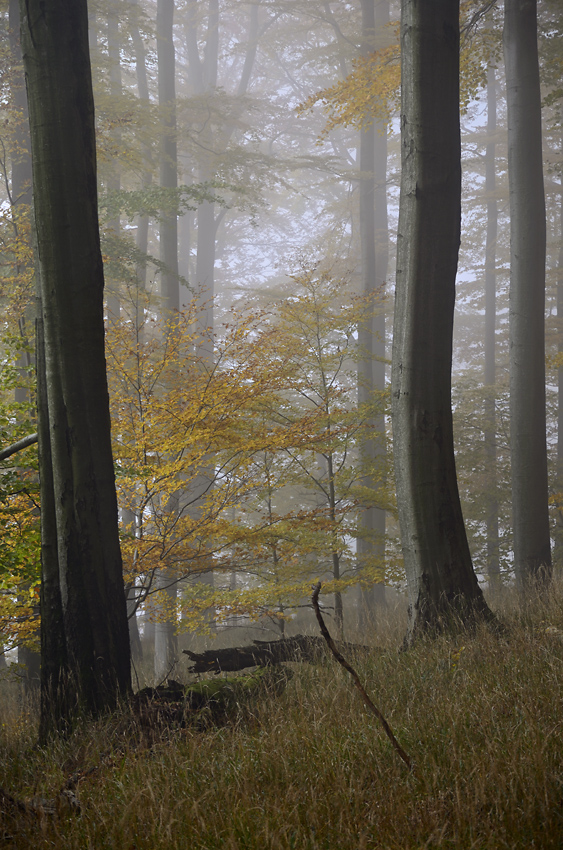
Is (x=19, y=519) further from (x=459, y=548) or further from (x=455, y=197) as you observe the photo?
(x=455, y=197)

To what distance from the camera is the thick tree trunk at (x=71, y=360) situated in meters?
4.02

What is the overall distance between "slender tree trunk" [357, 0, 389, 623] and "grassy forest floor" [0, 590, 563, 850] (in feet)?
20.8

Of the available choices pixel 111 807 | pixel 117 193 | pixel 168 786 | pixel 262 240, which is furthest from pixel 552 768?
pixel 262 240

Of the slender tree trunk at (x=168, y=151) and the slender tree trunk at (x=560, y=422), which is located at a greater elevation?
the slender tree trunk at (x=168, y=151)

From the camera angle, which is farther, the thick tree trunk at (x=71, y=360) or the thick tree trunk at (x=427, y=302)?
the thick tree trunk at (x=427, y=302)

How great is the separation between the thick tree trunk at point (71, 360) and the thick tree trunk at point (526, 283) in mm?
5631

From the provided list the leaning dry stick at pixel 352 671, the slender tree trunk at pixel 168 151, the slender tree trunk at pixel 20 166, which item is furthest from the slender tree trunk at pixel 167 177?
the leaning dry stick at pixel 352 671

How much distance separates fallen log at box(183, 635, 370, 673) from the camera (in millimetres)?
4496

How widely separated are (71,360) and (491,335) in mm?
20230

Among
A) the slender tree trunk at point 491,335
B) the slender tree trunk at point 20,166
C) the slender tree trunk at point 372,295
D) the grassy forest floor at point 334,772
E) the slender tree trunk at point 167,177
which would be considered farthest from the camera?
the slender tree trunk at point 491,335

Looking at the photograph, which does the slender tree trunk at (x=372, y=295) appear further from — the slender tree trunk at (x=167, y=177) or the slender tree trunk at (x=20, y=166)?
the slender tree trunk at (x=20, y=166)

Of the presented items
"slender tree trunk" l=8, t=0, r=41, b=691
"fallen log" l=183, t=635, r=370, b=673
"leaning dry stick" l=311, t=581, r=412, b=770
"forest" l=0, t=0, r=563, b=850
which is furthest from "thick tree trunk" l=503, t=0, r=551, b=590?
"slender tree trunk" l=8, t=0, r=41, b=691

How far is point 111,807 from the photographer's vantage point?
92.9 inches

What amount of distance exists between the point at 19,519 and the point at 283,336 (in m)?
5.22
